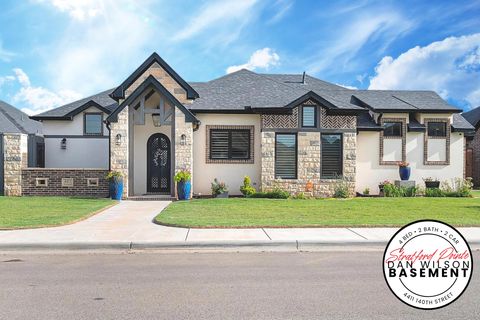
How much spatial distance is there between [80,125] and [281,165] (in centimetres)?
1241

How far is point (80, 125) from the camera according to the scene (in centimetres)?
2289

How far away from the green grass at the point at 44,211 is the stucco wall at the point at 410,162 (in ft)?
39.0

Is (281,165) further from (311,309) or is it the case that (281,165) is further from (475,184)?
(475,184)

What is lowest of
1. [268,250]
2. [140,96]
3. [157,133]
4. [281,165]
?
[268,250]

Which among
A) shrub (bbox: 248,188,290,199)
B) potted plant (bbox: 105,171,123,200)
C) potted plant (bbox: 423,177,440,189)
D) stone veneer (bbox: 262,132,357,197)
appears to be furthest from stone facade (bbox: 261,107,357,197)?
potted plant (bbox: 105,171,123,200)

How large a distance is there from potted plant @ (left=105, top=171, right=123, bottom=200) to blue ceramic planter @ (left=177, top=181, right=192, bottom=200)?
240cm

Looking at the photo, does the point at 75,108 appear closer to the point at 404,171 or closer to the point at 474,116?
the point at 404,171

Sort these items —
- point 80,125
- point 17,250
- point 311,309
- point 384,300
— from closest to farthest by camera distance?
point 311,309 < point 384,300 < point 17,250 < point 80,125

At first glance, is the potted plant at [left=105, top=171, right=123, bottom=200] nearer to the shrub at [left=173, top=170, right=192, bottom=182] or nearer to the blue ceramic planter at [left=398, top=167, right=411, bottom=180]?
the shrub at [left=173, top=170, right=192, bottom=182]

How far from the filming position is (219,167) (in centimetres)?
1820

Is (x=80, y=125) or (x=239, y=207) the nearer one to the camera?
(x=239, y=207)

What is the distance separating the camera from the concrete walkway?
820cm

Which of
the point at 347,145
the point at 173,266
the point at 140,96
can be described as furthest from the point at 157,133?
the point at 173,266

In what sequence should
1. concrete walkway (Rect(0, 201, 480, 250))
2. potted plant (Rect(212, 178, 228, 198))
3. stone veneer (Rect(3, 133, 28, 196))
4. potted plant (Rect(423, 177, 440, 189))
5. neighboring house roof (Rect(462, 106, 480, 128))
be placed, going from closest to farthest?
concrete walkway (Rect(0, 201, 480, 250))
potted plant (Rect(212, 178, 228, 198))
stone veneer (Rect(3, 133, 28, 196))
potted plant (Rect(423, 177, 440, 189))
neighboring house roof (Rect(462, 106, 480, 128))
